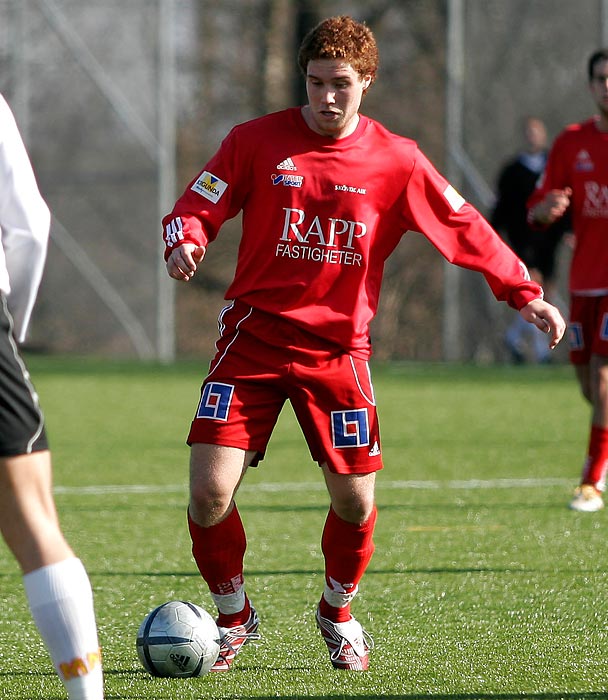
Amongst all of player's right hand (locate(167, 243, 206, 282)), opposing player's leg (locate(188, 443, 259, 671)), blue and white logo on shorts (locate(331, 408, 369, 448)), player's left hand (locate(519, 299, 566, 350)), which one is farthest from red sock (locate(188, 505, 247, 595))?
player's left hand (locate(519, 299, 566, 350))

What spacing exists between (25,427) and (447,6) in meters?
16.9

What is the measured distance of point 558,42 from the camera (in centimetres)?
1823

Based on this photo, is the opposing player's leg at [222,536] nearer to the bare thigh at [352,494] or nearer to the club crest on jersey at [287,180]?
the bare thigh at [352,494]

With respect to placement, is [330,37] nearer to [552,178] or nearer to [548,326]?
[548,326]

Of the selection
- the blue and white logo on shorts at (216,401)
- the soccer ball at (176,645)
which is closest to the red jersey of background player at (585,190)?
the blue and white logo on shorts at (216,401)

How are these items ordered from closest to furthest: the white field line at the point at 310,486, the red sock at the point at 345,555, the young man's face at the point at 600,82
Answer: the red sock at the point at 345,555 < the young man's face at the point at 600,82 < the white field line at the point at 310,486

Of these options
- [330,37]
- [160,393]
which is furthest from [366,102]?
[330,37]

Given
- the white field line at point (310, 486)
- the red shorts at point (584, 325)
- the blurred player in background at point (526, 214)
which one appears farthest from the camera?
the blurred player in background at point (526, 214)

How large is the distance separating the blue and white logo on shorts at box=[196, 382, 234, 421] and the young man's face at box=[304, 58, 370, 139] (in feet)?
2.82

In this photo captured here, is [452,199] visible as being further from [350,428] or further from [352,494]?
[352,494]

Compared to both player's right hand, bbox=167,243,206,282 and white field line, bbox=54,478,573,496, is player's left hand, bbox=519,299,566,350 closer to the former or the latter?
player's right hand, bbox=167,243,206,282

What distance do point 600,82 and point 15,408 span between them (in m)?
4.59

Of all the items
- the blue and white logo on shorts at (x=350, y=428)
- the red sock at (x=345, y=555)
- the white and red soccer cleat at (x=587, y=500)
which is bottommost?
the white and red soccer cleat at (x=587, y=500)

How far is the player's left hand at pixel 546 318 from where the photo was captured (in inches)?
159
